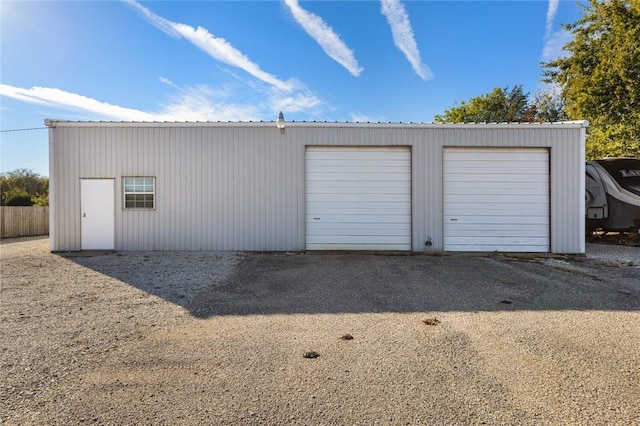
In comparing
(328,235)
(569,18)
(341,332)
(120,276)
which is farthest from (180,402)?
(569,18)

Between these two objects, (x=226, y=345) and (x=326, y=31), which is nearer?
(x=226, y=345)

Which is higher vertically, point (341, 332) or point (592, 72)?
point (592, 72)

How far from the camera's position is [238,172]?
993 cm

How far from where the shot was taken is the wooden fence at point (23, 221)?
1631 centimetres

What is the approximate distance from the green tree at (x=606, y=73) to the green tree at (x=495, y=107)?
39.3ft

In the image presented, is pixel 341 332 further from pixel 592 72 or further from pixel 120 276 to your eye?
pixel 592 72

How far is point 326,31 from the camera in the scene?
1303cm

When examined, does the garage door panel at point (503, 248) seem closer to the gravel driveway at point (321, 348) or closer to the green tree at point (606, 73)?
the gravel driveway at point (321, 348)

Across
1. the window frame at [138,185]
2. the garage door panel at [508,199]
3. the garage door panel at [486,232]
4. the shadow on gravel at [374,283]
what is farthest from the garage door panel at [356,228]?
the window frame at [138,185]

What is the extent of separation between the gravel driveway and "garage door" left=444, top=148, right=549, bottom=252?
2754 millimetres

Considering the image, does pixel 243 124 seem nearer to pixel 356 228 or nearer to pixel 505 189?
pixel 356 228

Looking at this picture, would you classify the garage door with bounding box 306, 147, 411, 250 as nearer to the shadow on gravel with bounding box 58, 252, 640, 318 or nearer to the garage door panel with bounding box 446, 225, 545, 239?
the shadow on gravel with bounding box 58, 252, 640, 318

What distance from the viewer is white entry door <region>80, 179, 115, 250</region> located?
10055mm

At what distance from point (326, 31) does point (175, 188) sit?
7.78m
